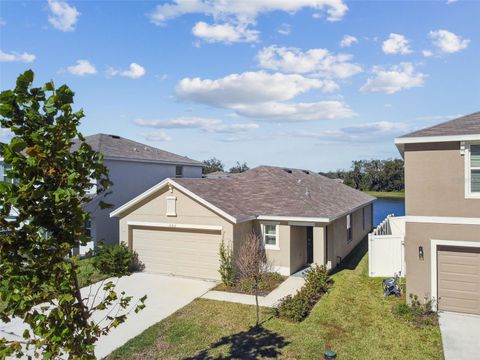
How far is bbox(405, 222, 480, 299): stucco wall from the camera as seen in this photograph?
11383 mm

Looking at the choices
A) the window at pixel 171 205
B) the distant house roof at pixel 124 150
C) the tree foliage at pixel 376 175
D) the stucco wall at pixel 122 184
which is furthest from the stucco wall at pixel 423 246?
the tree foliage at pixel 376 175

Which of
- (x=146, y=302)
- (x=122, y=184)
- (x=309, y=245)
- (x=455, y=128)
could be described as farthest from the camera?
(x=122, y=184)

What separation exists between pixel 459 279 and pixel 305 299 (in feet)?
15.7

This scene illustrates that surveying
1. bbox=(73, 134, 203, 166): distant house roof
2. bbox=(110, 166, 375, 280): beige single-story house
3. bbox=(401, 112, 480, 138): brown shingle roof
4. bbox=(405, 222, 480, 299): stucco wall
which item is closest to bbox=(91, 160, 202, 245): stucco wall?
bbox=(73, 134, 203, 166): distant house roof

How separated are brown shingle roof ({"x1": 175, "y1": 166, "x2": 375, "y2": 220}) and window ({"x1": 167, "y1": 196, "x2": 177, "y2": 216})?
2.64 ft

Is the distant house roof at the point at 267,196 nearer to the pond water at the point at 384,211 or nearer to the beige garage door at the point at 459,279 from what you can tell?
the beige garage door at the point at 459,279

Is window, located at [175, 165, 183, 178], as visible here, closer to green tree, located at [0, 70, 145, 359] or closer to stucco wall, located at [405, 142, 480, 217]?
stucco wall, located at [405, 142, 480, 217]

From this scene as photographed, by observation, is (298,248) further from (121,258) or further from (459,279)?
(121,258)

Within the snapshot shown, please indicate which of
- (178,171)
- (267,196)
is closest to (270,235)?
(267,196)

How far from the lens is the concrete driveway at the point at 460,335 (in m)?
8.98

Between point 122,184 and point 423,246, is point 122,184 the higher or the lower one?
the higher one

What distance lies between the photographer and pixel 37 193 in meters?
4.57

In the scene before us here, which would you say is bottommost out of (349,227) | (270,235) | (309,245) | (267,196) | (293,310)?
(293,310)

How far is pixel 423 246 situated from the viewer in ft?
38.3
